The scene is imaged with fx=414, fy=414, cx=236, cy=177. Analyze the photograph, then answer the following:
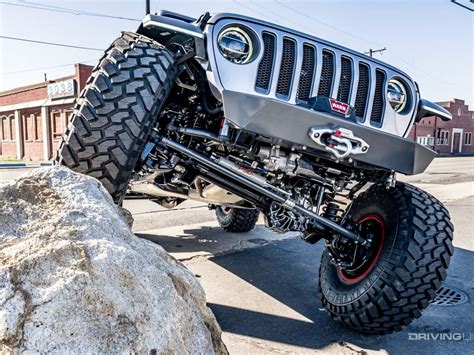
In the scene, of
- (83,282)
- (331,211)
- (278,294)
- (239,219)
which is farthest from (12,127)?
(83,282)

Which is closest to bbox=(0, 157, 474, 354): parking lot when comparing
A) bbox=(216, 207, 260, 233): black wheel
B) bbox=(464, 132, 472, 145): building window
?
bbox=(216, 207, 260, 233): black wheel

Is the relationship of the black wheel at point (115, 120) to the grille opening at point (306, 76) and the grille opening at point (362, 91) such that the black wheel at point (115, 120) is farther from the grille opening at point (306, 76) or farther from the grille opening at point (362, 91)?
the grille opening at point (362, 91)

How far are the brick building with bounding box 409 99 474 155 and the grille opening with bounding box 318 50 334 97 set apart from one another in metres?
42.2

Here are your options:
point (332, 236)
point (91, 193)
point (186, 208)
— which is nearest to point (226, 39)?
point (91, 193)

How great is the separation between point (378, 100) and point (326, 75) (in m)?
0.45

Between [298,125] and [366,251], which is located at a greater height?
[298,125]

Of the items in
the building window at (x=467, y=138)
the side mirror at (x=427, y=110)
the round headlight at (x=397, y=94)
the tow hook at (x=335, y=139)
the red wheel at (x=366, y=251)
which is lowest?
the building window at (x=467, y=138)

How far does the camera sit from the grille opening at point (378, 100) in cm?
280

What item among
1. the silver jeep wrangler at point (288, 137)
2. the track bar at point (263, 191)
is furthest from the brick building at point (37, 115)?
the track bar at point (263, 191)

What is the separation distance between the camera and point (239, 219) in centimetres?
579

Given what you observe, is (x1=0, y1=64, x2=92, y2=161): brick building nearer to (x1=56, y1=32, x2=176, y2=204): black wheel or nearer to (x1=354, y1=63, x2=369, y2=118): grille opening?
(x1=56, y1=32, x2=176, y2=204): black wheel

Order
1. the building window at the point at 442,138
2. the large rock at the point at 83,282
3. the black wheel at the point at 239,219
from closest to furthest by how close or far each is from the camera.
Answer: the large rock at the point at 83,282 < the black wheel at the point at 239,219 < the building window at the point at 442,138

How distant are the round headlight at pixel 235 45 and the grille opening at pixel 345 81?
654mm

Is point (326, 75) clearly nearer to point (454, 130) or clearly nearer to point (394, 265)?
point (394, 265)
